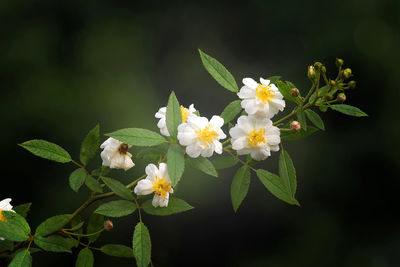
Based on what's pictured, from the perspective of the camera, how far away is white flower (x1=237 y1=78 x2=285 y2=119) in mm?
823

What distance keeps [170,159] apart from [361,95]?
1685mm

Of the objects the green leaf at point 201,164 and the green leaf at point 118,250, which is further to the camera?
the green leaf at point 118,250

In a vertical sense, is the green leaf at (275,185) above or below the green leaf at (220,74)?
below

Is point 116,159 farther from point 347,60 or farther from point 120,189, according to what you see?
point 347,60

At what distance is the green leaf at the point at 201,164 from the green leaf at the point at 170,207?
0.08 m

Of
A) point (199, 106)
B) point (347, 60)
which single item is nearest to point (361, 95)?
point (347, 60)

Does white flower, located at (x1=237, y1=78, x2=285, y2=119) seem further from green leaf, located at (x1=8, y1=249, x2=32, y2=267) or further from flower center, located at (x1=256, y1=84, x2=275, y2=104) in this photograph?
green leaf, located at (x1=8, y1=249, x2=32, y2=267)

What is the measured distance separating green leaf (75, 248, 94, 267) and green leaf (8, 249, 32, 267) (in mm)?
153

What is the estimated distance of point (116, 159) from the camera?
0.87 meters

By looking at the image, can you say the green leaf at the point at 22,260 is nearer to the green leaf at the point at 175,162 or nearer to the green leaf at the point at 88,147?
the green leaf at the point at 88,147

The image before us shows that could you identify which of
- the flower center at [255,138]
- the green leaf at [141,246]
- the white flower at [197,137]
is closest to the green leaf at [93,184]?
the green leaf at [141,246]

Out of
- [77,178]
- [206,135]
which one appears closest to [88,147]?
[77,178]

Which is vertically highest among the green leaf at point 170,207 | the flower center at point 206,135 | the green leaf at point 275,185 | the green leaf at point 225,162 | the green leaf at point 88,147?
the flower center at point 206,135

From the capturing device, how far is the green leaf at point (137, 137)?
0.79 m
